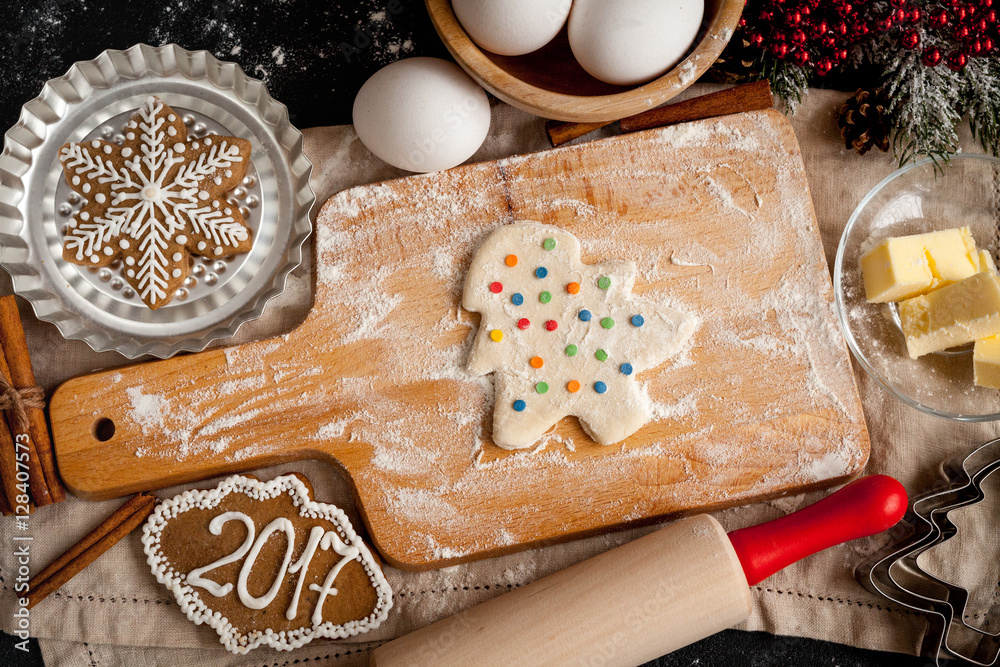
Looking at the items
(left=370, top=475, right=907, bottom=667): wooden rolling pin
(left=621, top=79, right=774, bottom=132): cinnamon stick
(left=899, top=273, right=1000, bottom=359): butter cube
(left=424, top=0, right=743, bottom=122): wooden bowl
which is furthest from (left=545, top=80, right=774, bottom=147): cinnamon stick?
(left=370, top=475, right=907, bottom=667): wooden rolling pin

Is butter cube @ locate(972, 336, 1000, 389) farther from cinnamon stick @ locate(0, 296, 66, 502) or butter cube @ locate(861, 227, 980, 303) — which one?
cinnamon stick @ locate(0, 296, 66, 502)

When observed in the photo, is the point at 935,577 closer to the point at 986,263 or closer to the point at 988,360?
the point at 988,360

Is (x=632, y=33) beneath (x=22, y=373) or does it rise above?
above

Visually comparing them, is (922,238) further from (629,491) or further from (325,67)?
(325,67)

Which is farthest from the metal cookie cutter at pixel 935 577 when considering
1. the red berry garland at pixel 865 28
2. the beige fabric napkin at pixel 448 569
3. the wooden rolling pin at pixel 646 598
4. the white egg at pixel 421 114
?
the white egg at pixel 421 114

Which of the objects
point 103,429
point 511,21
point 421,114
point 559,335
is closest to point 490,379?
point 559,335

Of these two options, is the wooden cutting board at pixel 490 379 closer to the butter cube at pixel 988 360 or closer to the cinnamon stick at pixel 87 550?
the cinnamon stick at pixel 87 550
